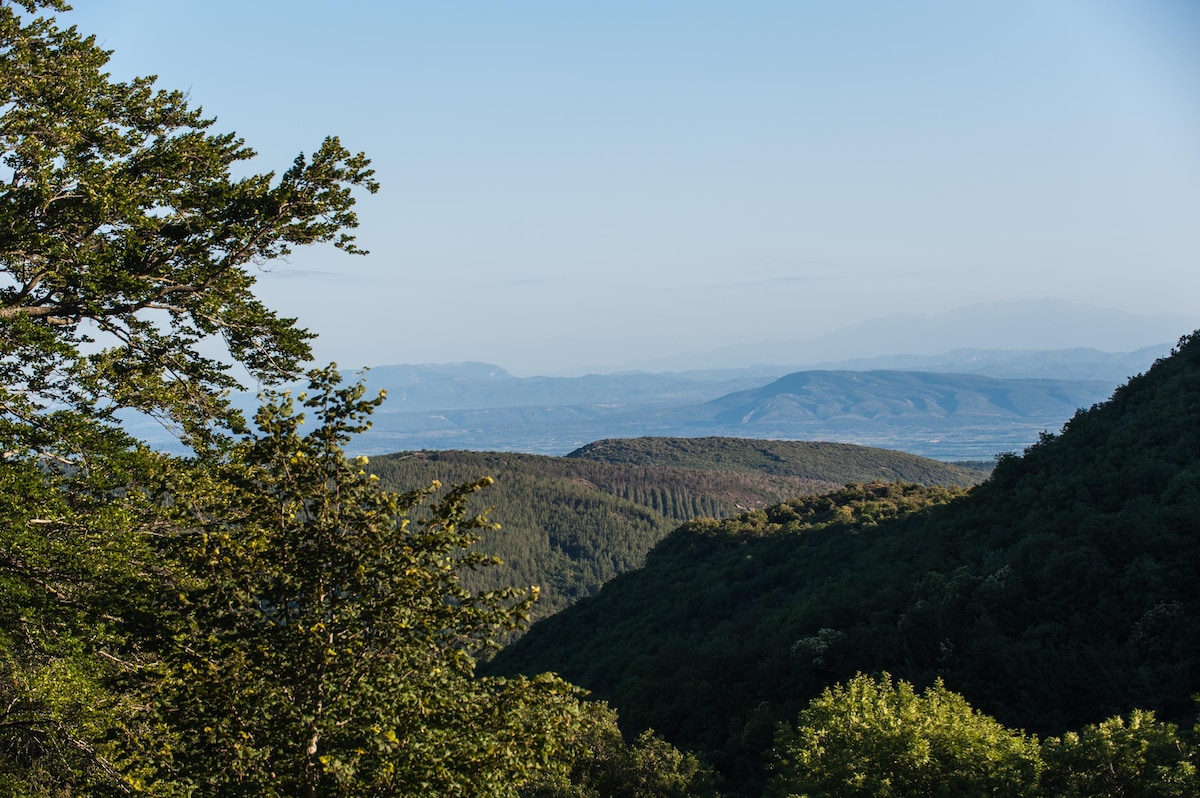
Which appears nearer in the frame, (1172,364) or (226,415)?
(226,415)

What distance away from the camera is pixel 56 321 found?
38.0 feet

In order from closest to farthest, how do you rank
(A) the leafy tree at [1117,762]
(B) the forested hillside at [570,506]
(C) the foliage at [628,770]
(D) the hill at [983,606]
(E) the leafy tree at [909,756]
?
(A) the leafy tree at [1117,762], (E) the leafy tree at [909,756], (C) the foliage at [628,770], (D) the hill at [983,606], (B) the forested hillside at [570,506]

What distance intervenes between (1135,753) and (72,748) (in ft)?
51.2

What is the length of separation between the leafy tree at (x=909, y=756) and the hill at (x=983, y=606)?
21.8 feet

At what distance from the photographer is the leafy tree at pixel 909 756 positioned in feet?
51.5

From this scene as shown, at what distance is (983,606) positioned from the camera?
2978 cm

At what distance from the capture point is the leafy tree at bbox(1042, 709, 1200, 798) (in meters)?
14.1

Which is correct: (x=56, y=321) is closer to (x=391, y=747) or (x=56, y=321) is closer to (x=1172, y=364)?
(x=391, y=747)

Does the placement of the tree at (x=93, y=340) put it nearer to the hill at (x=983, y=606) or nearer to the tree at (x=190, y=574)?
the tree at (x=190, y=574)

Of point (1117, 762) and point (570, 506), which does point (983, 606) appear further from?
point (570, 506)

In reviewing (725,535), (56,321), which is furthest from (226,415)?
(725,535)

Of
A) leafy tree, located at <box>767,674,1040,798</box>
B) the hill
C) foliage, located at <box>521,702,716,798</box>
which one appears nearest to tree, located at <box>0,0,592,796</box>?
leafy tree, located at <box>767,674,1040,798</box>

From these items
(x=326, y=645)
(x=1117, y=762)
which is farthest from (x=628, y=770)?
(x=326, y=645)

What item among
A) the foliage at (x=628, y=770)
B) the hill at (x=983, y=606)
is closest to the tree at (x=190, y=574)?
the foliage at (x=628, y=770)
